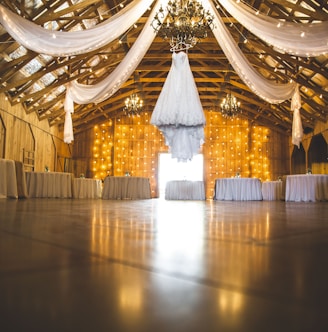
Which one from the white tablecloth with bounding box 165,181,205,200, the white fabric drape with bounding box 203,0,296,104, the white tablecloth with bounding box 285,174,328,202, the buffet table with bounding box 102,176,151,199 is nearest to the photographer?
the white fabric drape with bounding box 203,0,296,104

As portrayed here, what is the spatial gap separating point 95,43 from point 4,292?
14.0ft

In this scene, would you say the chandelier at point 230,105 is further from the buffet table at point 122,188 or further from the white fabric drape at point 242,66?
the white fabric drape at point 242,66

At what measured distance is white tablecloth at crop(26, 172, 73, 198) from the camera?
733 centimetres

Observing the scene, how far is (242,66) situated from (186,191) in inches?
220

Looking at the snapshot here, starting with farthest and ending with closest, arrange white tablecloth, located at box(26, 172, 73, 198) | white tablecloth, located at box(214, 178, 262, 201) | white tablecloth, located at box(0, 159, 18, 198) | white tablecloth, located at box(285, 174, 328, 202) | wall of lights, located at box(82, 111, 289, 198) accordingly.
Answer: wall of lights, located at box(82, 111, 289, 198)
white tablecloth, located at box(214, 178, 262, 201)
white tablecloth, located at box(26, 172, 73, 198)
white tablecloth, located at box(285, 174, 328, 202)
white tablecloth, located at box(0, 159, 18, 198)

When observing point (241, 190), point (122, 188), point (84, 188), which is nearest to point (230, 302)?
point (122, 188)

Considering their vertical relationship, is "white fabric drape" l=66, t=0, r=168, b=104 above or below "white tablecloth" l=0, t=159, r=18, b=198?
above

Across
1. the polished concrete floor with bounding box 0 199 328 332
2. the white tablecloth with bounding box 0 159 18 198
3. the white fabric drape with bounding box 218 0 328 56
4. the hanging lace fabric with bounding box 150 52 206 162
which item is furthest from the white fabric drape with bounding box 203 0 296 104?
the white tablecloth with bounding box 0 159 18 198

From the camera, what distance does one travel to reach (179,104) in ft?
14.4

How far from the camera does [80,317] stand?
0.44 m

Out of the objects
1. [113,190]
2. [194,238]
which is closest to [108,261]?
[194,238]

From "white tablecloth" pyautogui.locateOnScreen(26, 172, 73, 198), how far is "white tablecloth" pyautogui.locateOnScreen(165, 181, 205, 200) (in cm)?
316

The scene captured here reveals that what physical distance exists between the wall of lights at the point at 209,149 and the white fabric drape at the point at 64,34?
11.4 m

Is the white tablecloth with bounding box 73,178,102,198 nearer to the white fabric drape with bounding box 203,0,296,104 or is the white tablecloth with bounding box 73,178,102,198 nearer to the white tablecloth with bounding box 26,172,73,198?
the white tablecloth with bounding box 26,172,73,198
